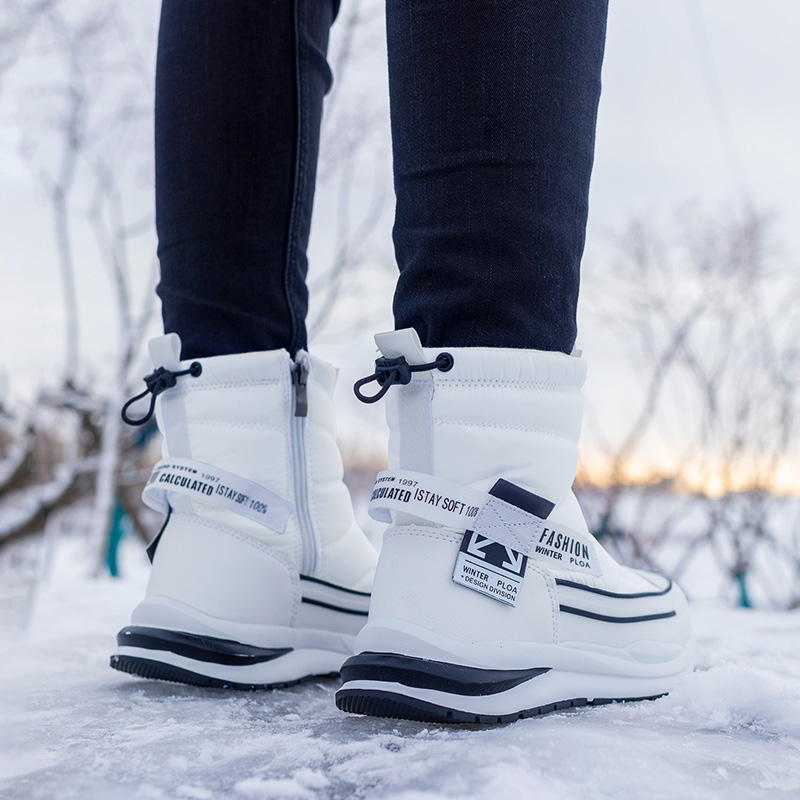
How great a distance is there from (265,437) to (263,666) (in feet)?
0.74

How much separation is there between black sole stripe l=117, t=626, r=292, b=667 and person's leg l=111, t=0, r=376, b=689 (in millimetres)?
25

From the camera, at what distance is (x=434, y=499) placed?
0.58 metres

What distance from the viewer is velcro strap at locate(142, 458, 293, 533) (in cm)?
72

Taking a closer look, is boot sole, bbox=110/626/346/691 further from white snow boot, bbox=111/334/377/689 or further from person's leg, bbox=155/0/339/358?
person's leg, bbox=155/0/339/358

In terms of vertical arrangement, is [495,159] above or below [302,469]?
above

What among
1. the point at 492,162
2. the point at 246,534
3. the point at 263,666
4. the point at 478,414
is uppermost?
the point at 492,162

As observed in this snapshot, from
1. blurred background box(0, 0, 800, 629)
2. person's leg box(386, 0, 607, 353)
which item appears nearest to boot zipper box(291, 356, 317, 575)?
person's leg box(386, 0, 607, 353)

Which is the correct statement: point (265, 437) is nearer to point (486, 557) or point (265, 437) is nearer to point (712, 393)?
point (486, 557)

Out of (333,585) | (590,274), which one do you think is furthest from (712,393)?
(333,585)

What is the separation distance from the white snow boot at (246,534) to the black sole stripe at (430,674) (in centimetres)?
20

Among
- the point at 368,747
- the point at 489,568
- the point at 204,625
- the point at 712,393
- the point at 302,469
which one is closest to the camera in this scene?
the point at 368,747

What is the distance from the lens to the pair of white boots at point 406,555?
1.81 feet

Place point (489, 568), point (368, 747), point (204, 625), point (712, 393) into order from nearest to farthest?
point (368, 747)
point (489, 568)
point (204, 625)
point (712, 393)

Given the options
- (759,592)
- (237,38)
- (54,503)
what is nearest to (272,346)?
(237,38)
